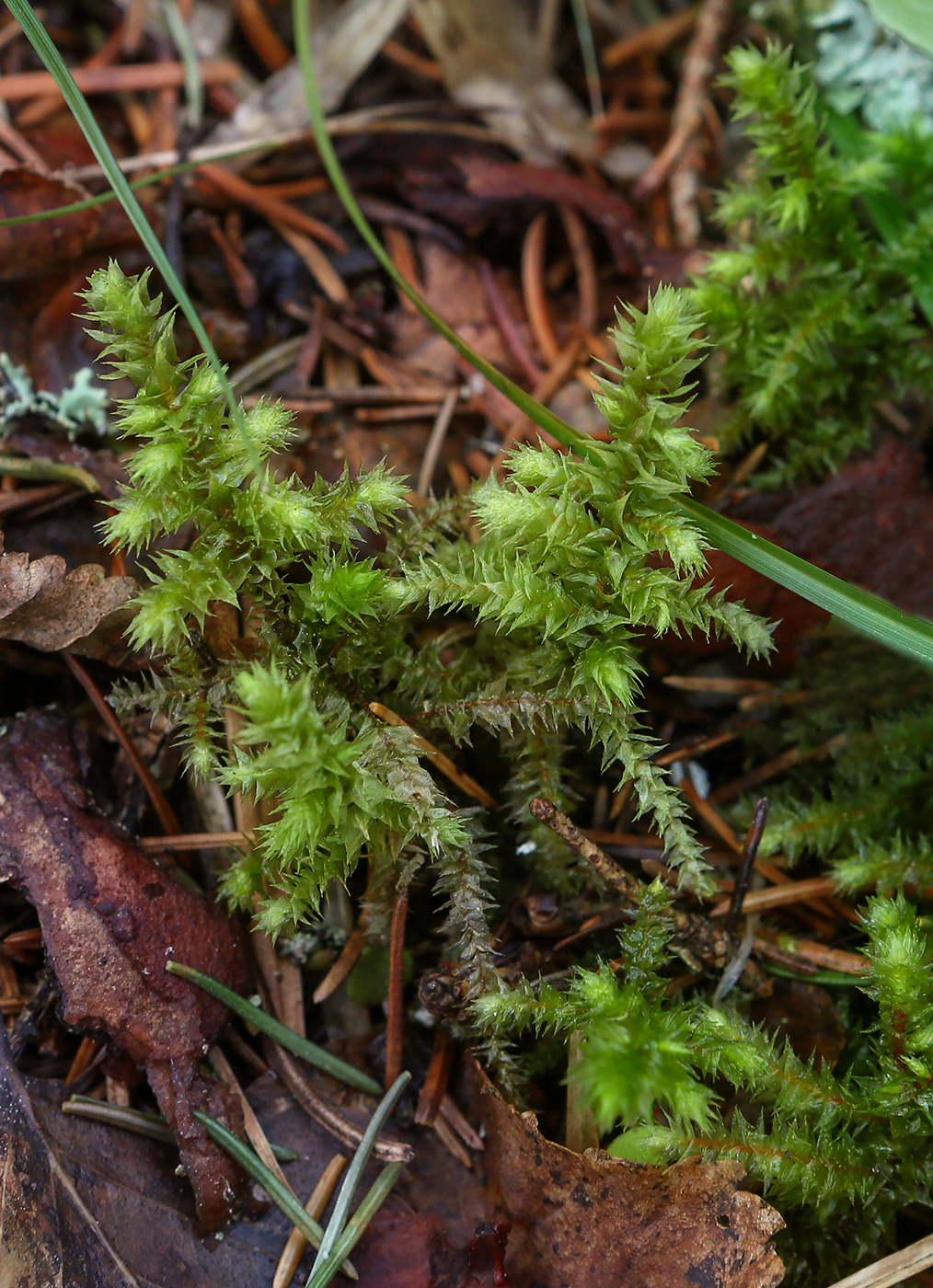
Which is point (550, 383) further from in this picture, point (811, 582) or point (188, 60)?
point (188, 60)

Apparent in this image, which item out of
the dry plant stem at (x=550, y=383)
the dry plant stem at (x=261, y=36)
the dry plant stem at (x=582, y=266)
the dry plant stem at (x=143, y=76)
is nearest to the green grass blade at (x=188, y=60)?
the dry plant stem at (x=143, y=76)

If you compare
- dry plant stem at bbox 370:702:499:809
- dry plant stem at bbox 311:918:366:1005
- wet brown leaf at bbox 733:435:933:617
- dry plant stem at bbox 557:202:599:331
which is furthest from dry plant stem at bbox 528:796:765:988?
dry plant stem at bbox 557:202:599:331

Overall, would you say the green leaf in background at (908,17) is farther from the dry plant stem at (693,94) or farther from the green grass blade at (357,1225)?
the green grass blade at (357,1225)

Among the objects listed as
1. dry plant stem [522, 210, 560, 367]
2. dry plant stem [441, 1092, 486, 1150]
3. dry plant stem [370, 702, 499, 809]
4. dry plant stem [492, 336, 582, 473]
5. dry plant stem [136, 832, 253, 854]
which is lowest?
dry plant stem [441, 1092, 486, 1150]

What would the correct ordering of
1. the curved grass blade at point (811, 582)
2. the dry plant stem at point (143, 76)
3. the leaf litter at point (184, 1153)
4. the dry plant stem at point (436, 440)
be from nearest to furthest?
1. the leaf litter at point (184, 1153)
2. the curved grass blade at point (811, 582)
3. the dry plant stem at point (436, 440)
4. the dry plant stem at point (143, 76)

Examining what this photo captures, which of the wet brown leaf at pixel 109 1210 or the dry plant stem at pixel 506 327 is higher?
the dry plant stem at pixel 506 327

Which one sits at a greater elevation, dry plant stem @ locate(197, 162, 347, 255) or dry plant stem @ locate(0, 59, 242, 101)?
dry plant stem @ locate(0, 59, 242, 101)

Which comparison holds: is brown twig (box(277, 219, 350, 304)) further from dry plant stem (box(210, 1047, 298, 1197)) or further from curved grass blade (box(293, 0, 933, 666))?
dry plant stem (box(210, 1047, 298, 1197))
